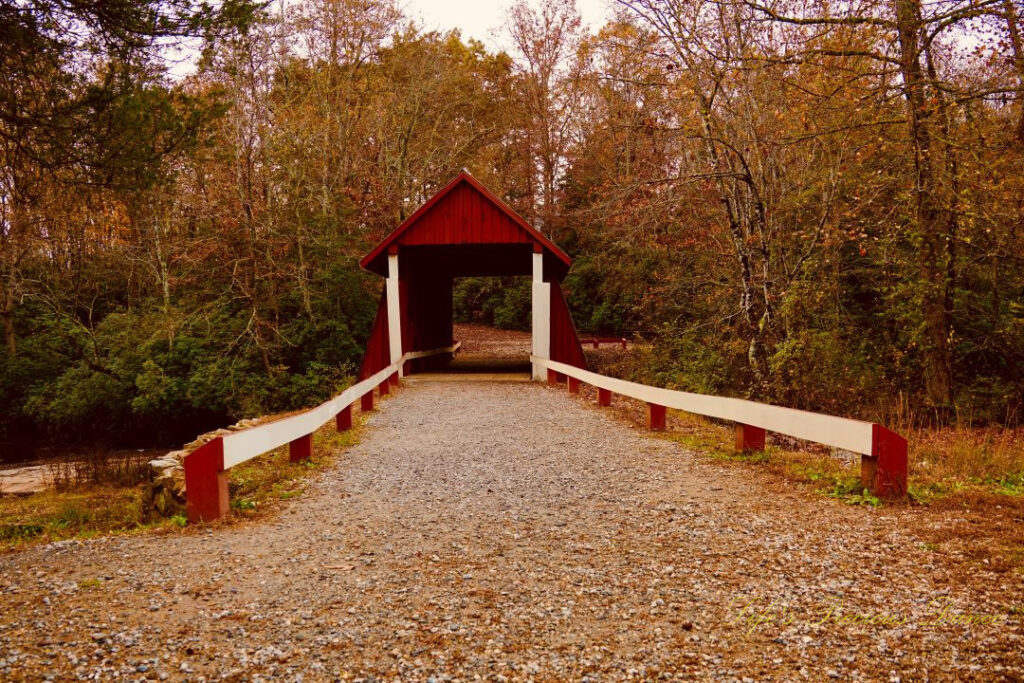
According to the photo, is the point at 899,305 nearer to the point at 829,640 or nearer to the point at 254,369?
the point at 829,640

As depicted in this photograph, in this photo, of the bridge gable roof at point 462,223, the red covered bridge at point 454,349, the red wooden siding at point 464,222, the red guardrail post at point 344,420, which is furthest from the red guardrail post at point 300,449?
the red wooden siding at point 464,222

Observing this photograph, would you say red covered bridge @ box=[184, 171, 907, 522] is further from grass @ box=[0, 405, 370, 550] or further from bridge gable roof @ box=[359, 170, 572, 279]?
grass @ box=[0, 405, 370, 550]

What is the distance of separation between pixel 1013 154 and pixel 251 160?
1788cm

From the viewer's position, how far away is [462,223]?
53.2ft

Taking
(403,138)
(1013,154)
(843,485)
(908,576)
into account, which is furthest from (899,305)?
(403,138)

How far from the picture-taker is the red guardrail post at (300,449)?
738 cm

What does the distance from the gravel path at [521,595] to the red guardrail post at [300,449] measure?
153 cm

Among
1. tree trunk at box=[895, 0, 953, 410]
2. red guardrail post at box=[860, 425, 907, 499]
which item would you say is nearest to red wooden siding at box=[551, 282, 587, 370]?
tree trunk at box=[895, 0, 953, 410]

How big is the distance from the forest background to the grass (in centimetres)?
314

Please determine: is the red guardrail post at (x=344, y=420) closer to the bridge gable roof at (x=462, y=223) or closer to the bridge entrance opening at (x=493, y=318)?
the bridge gable roof at (x=462, y=223)

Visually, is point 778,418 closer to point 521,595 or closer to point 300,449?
point 521,595

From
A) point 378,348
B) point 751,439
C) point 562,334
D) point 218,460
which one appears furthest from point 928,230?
point 378,348

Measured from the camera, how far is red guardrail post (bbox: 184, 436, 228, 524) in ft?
16.6

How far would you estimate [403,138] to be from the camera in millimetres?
27469
